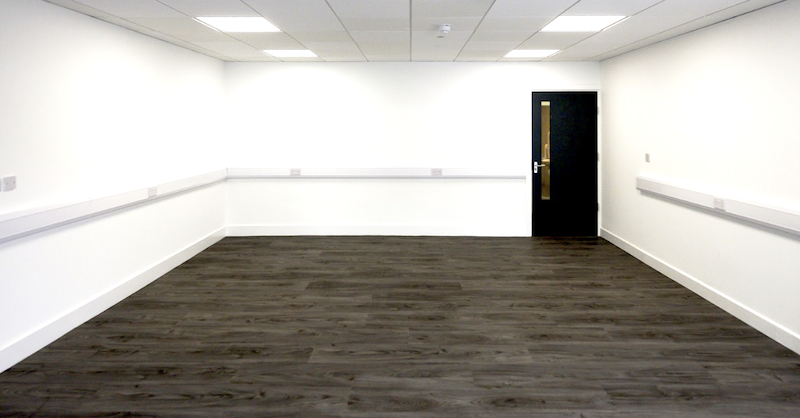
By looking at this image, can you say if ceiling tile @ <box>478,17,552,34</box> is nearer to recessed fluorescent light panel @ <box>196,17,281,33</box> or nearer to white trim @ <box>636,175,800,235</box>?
recessed fluorescent light panel @ <box>196,17,281,33</box>

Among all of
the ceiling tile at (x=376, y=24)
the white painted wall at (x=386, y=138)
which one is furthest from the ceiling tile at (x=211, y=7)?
the white painted wall at (x=386, y=138)

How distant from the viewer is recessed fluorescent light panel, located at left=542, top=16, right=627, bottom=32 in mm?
4773

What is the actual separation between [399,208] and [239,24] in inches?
152

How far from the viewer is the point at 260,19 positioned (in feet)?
15.9

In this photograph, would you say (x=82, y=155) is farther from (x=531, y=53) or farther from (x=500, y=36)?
(x=531, y=53)

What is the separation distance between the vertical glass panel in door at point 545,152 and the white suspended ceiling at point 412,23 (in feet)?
3.86

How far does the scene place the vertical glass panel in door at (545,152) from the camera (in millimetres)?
7957

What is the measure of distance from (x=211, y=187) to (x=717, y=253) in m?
6.29

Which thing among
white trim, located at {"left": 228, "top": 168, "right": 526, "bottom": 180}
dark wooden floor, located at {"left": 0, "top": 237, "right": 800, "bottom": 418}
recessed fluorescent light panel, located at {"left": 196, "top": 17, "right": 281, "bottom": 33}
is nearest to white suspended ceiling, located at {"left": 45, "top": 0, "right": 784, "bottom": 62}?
recessed fluorescent light panel, located at {"left": 196, "top": 17, "right": 281, "bottom": 33}

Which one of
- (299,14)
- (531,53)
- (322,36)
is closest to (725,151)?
(531,53)

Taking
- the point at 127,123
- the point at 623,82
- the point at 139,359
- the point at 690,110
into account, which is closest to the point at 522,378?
the point at 139,359

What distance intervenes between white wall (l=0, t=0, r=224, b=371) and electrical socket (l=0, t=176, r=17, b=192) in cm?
4

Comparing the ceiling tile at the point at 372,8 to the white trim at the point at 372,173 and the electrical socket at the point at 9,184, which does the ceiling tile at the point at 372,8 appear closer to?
the electrical socket at the point at 9,184

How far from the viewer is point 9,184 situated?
3.67 metres
